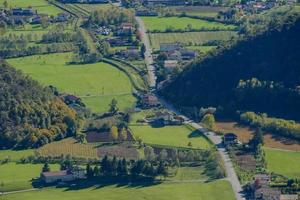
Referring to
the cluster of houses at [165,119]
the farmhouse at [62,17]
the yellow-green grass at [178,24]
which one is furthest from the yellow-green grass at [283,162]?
the farmhouse at [62,17]

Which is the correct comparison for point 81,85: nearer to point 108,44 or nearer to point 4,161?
point 108,44

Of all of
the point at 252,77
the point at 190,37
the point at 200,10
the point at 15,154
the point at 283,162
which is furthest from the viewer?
the point at 200,10

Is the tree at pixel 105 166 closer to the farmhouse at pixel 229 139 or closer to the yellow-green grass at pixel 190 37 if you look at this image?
the farmhouse at pixel 229 139

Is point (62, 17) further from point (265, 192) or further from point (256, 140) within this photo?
point (265, 192)

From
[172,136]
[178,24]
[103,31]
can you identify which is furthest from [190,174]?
[178,24]

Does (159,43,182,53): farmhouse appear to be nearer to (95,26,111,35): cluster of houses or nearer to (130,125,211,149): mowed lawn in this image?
(95,26,111,35): cluster of houses

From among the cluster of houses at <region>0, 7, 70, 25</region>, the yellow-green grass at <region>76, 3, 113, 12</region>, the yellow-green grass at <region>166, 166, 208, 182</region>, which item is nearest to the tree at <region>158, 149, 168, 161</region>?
the yellow-green grass at <region>166, 166, 208, 182</region>
